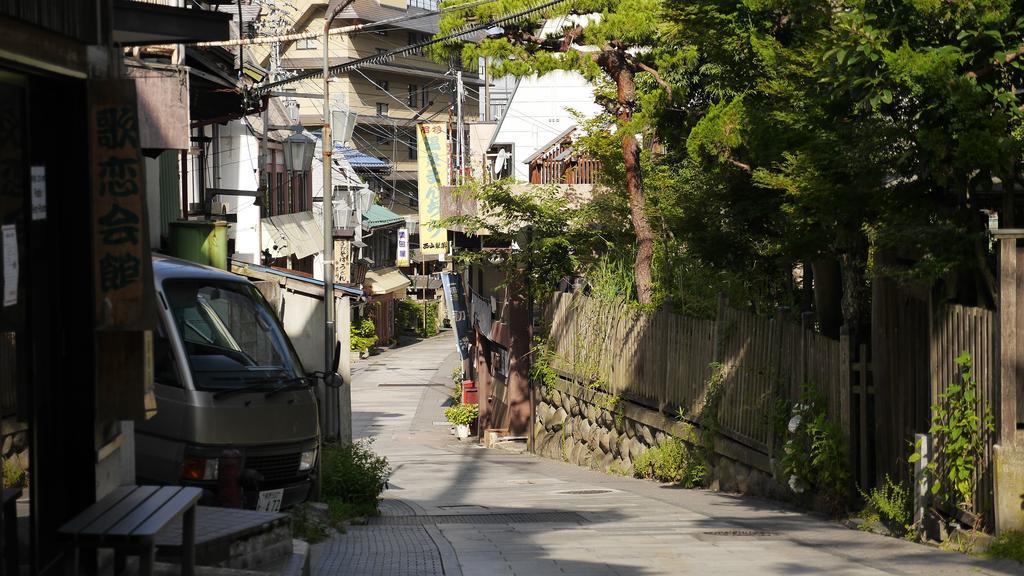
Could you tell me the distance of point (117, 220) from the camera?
19.6 feet

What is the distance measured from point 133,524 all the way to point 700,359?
11.6m

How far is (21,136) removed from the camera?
5566mm

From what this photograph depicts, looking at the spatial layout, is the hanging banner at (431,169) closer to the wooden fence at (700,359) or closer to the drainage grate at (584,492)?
the wooden fence at (700,359)

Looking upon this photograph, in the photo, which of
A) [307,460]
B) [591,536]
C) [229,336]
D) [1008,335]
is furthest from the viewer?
[307,460]

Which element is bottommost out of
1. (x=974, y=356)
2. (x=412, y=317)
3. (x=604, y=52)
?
(x=412, y=317)

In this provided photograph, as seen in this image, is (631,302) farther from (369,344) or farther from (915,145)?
(369,344)

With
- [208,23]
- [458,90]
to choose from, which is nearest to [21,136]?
[208,23]

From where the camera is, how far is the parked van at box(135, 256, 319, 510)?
9.98 m

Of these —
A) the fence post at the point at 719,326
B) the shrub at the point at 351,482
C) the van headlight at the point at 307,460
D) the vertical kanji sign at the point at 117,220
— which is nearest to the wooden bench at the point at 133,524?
the vertical kanji sign at the point at 117,220

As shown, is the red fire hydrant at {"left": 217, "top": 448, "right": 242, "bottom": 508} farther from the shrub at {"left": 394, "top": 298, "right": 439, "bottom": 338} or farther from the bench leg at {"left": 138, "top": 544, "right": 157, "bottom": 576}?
the shrub at {"left": 394, "top": 298, "right": 439, "bottom": 338}

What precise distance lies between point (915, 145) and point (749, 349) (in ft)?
16.6

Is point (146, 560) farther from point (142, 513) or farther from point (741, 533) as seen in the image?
point (741, 533)

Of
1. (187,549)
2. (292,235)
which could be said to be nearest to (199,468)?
(187,549)

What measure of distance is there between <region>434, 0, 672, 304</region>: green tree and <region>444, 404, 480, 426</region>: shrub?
37.6 feet
